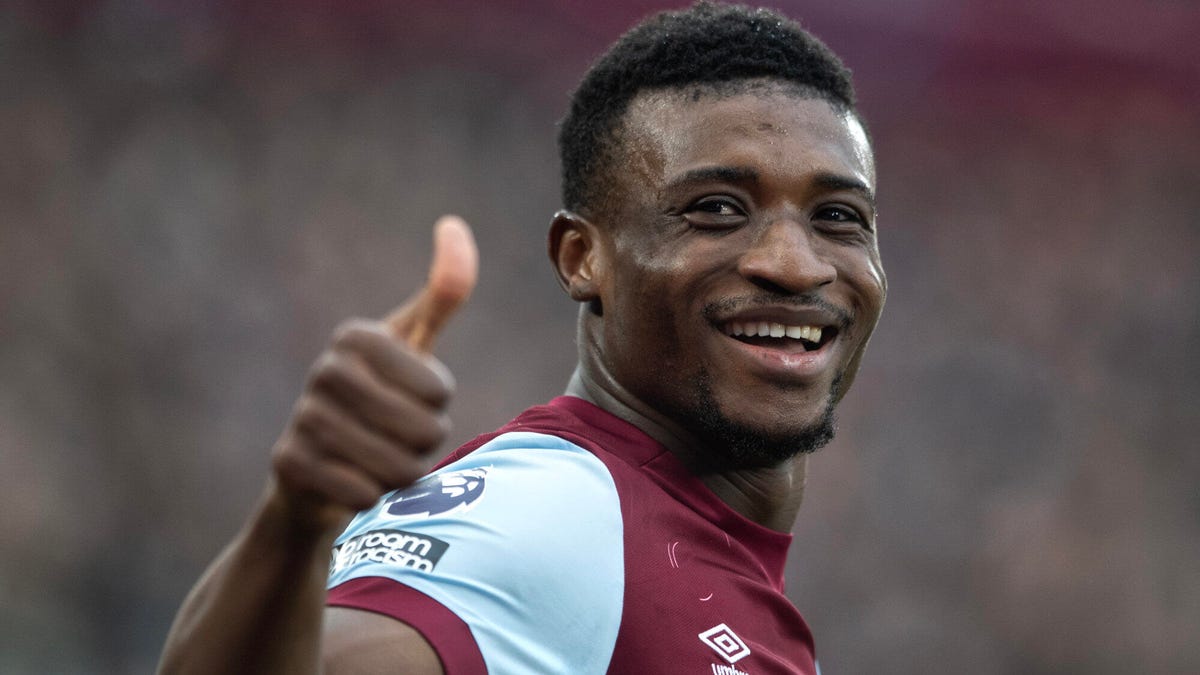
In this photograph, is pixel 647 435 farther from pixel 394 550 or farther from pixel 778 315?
pixel 394 550

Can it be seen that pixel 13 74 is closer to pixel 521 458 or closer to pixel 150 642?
pixel 150 642

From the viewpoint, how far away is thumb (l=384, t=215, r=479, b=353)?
1245 millimetres

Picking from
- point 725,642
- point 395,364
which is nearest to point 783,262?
point 725,642

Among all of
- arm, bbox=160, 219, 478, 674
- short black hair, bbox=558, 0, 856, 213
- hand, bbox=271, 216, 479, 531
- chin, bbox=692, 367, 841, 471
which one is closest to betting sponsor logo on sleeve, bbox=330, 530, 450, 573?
arm, bbox=160, 219, 478, 674

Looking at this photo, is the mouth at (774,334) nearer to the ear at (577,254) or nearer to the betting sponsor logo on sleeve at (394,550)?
the ear at (577,254)

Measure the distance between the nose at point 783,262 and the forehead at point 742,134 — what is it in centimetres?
10

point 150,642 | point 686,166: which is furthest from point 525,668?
point 150,642

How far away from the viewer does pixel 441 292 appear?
4.12 feet

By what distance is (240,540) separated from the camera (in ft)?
4.33

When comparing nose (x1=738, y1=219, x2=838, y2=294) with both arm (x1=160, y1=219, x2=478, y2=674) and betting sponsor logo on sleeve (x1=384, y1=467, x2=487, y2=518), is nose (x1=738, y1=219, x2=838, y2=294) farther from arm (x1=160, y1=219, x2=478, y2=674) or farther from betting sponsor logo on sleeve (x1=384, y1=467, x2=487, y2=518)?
arm (x1=160, y1=219, x2=478, y2=674)

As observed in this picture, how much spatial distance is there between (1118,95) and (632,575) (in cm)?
737

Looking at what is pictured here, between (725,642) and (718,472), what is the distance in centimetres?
38

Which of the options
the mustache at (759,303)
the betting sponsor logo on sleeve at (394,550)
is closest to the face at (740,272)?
the mustache at (759,303)

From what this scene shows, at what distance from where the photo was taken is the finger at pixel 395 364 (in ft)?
3.99
